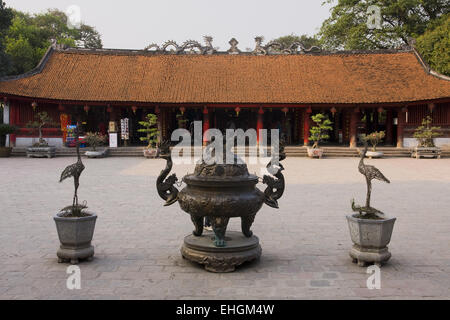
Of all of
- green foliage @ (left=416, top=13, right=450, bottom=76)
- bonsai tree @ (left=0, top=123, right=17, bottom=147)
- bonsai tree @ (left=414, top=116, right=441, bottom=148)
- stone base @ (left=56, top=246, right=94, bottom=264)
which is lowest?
stone base @ (left=56, top=246, right=94, bottom=264)

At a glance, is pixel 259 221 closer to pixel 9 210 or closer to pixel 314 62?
pixel 9 210

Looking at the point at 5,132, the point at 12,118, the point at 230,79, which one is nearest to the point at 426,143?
the point at 230,79

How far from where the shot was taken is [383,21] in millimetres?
32594

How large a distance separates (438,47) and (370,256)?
26.3m

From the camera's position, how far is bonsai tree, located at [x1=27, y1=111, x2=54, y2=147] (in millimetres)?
19734

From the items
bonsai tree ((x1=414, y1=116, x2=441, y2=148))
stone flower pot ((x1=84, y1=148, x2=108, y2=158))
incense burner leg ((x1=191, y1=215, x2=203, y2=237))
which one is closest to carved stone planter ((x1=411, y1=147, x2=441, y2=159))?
bonsai tree ((x1=414, y1=116, x2=441, y2=148))

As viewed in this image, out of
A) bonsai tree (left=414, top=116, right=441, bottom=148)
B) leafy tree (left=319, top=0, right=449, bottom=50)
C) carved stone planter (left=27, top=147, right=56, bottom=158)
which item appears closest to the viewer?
carved stone planter (left=27, top=147, right=56, bottom=158)

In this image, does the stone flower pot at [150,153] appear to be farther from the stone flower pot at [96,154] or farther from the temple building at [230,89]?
the temple building at [230,89]

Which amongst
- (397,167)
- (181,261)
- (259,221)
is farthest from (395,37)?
(181,261)

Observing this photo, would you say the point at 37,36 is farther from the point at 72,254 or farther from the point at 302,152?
the point at 72,254

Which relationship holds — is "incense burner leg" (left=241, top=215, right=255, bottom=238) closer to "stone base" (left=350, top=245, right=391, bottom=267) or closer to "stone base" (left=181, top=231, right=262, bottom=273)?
"stone base" (left=181, top=231, right=262, bottom=273)

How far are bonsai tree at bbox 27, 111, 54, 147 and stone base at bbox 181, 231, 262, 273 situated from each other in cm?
1710

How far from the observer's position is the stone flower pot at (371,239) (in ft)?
14.9

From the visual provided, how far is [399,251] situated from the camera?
525 centimetres
